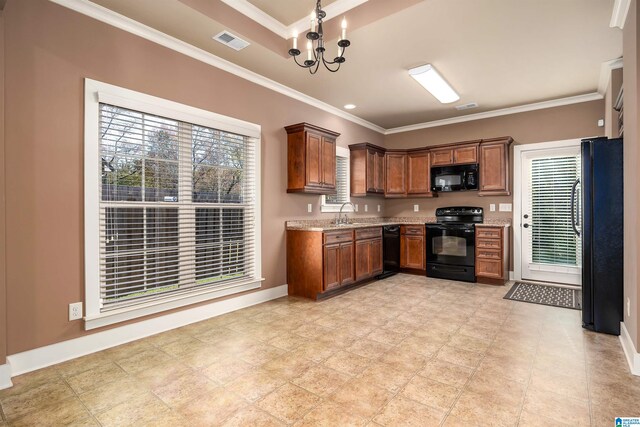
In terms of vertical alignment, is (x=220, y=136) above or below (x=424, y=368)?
above

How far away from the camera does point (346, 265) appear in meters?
4.61

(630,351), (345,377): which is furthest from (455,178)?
(345,377)

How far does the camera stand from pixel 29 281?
2.40 meters

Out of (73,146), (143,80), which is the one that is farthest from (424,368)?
(143,80)

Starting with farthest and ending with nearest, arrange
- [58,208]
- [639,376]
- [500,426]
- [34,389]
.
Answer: [58,208]
[639,376]
[34,389]
[500,426]

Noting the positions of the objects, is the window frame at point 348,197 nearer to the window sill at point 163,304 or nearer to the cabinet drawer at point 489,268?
the window sill at point 163,304

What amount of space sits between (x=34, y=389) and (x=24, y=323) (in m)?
0.52

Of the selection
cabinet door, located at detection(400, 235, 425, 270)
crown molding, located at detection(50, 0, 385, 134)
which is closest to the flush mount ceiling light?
crown molding, located at detection(50, 0, 385, 134)

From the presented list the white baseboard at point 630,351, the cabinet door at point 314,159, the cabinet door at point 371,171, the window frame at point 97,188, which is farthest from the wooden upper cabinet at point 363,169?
the white baseboard at point 630,351

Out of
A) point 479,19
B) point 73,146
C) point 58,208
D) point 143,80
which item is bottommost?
point 58,208

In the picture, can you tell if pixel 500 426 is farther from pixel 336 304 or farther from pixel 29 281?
pixel 29 281

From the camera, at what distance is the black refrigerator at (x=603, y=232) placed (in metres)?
2.97

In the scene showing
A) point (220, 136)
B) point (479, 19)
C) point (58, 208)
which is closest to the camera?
point (58, 208)

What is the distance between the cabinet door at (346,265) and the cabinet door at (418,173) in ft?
7.22
